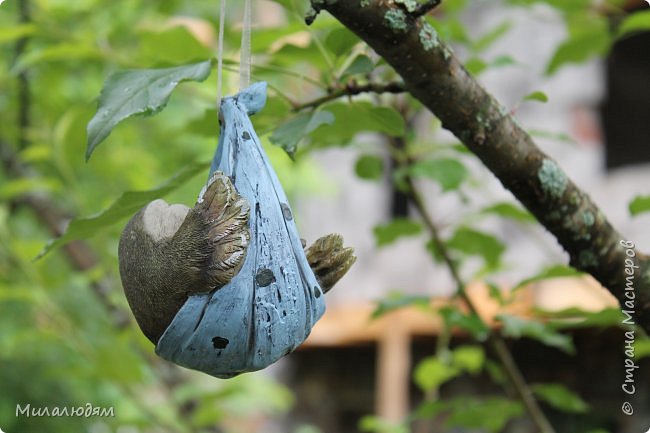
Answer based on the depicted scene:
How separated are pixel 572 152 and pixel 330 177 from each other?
59.0 inches

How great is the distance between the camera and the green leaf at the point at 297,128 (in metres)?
0.92

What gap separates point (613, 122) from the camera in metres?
4.08

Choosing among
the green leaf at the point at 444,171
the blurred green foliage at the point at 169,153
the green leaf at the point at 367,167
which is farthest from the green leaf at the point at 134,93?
the green leaf at the point at 367,167

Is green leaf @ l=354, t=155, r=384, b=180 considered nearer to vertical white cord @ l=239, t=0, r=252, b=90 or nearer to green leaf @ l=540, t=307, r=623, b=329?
green leaf @ l=540, t=307, r=623, b=329

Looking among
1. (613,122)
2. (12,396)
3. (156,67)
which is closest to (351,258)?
(156,67)

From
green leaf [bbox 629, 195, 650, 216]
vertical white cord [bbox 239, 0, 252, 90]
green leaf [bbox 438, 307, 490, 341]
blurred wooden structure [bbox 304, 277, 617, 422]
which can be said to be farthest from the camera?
blurred wooden structure [bbox 304, 277, 617, 422]

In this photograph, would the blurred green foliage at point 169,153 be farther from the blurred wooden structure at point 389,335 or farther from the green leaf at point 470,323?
the blurred wooden structure at point 389,335

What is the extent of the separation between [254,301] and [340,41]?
1.28ft

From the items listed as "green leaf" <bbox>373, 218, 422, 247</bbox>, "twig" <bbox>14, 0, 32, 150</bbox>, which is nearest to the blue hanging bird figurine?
"green leaf" <bbox>373, 218, 422, 247</bbox>

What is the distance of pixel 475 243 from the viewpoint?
1.54m

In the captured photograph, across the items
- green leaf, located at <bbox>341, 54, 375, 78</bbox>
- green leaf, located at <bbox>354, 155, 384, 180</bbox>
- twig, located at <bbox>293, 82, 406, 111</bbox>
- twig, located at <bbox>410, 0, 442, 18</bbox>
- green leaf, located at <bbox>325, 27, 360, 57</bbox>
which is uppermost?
twig, located at <bbox>410, 0, 442, 18</bbox>

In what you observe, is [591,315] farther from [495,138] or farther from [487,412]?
[495,138]

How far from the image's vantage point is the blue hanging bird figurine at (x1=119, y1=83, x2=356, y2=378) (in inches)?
29.8

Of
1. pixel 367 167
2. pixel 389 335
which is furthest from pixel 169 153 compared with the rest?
pixel 367 167
